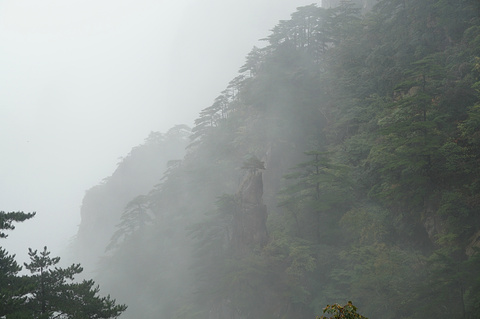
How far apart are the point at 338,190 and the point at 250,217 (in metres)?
9.13

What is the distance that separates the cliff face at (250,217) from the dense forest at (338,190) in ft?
0.45

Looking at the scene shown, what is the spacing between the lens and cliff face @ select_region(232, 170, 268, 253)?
99.8 ft

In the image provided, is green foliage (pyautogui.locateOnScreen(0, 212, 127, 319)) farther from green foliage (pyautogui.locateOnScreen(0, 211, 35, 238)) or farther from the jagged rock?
the jagged rock

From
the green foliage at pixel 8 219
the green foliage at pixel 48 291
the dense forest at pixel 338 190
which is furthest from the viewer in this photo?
the dense forest at pixel 338 190

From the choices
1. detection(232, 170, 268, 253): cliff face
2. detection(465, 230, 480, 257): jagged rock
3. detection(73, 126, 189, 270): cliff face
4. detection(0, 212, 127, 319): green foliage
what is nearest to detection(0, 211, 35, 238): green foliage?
detection(0, 212, 127, 319): green foliage

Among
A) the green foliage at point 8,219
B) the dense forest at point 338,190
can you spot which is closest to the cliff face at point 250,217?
the dense forest at point 338,190

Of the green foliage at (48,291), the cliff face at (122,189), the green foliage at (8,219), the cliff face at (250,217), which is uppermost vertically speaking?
the cliff face at (122,189)

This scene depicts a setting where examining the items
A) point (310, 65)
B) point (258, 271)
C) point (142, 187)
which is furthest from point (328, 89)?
point (142, 187)

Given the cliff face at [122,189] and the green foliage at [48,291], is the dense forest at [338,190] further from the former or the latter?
the cliff face at [122,189]

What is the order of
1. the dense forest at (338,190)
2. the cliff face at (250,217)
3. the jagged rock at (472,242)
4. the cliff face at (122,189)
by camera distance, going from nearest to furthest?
1. the jagged rock at (472,242)
2. the dense forest at (338,190)
3. the cliff face at (250,217)
4. the cliff face at (122,189)

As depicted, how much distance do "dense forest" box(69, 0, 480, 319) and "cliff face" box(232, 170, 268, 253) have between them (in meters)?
0.14

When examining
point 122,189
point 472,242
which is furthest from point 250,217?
point 122,189

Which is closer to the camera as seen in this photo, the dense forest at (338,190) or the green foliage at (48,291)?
the green foliage at (48,291)

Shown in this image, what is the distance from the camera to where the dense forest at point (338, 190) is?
63.0 ft
